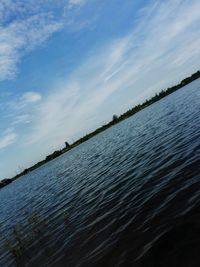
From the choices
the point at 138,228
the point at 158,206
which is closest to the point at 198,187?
the point at 158,206

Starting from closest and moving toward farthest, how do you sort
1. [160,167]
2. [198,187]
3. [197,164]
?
[198,187] → [197,164] → [160,167]

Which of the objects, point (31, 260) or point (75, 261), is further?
point (31, 260)

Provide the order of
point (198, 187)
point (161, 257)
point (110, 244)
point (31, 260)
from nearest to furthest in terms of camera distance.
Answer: point (161, 257)
point (110, 244)
point (198, 187)
point (31, 260)

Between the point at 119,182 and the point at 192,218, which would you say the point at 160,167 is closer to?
the point at 119,182

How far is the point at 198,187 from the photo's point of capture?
13836 mm

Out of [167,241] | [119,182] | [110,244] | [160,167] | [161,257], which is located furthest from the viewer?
[119,182]

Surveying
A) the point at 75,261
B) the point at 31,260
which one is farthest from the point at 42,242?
the point at 75,261

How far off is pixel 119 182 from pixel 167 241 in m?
12.7

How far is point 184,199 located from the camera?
13312 millimetres

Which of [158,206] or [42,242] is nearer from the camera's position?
[158,206]

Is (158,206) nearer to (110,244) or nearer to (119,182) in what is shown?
(110,244)

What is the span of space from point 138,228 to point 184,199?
9.06 ft

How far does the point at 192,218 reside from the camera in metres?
11.2

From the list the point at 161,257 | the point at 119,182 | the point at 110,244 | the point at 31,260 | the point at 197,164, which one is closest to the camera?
the point at 161,257
